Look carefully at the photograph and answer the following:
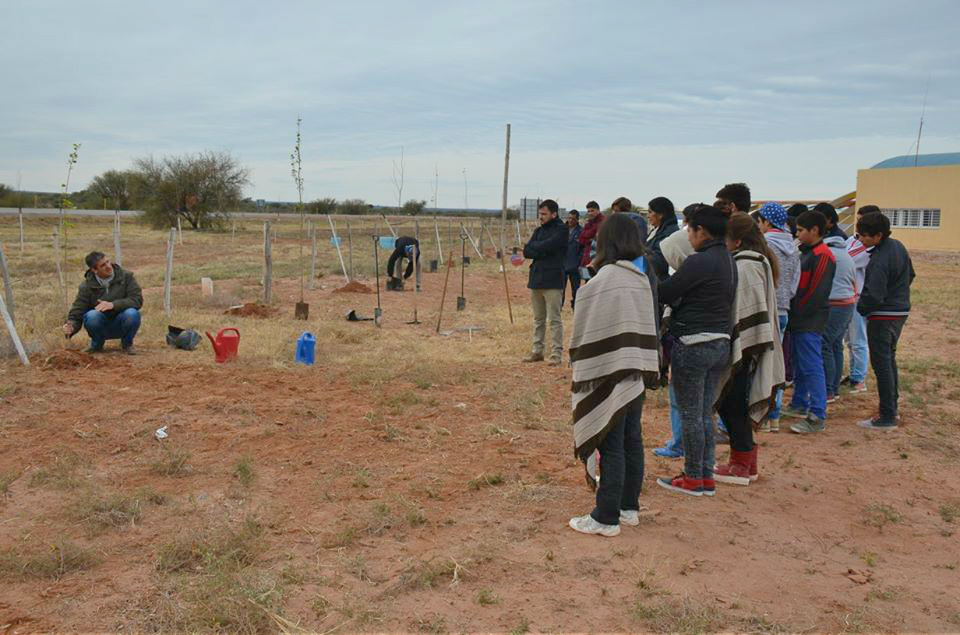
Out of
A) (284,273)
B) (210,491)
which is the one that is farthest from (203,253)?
(210,491)

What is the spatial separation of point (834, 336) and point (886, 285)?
0.75 meters

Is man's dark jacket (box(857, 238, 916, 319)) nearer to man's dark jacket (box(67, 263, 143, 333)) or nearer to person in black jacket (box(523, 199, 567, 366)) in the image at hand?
person in black jacket (box(523, 199, 567, 366))

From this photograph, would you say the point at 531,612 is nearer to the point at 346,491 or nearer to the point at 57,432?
the point at 346,491

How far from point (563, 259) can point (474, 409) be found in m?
2.32

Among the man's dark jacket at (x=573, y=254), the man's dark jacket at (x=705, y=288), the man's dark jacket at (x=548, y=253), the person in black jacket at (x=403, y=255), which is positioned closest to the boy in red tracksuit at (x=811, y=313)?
the man's dark jacket at (x=705, y=288)

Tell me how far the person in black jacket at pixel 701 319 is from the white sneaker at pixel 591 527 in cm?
75

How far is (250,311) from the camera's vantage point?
1073 cm

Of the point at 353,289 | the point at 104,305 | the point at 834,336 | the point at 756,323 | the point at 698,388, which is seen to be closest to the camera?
the point at 698,388

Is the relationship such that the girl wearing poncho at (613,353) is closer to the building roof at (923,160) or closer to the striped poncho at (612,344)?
the striped poncho at (612,344)

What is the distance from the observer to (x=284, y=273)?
674 inches

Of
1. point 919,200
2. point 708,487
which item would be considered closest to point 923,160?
point 919,200

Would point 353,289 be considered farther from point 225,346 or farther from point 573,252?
point 225,346

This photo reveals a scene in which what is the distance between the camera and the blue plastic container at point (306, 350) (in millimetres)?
7559

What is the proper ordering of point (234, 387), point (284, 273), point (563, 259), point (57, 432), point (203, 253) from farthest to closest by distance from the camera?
point (203, 253) < point (284, 273) < point (563, 259) < point (234, 387) < point (57, 432)
